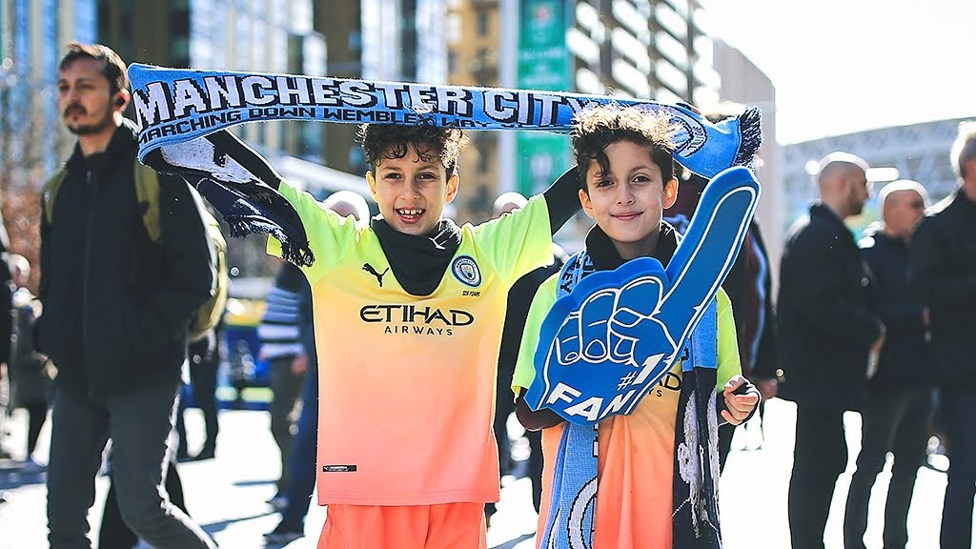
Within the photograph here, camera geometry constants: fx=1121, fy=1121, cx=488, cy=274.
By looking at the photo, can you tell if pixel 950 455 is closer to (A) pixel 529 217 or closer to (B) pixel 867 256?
(B) pixel 867 256

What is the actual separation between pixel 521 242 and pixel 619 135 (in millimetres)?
542

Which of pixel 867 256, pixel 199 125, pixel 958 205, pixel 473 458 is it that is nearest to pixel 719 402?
pixel 473 458

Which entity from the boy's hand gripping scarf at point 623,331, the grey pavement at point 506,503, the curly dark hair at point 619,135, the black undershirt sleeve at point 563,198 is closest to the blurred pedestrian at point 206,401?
the grey pavement at point 506,503

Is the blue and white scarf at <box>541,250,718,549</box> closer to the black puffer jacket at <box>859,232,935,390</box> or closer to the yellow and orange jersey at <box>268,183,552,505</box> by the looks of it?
the yellow and orange jersey at <box>268,183,552,505</box>

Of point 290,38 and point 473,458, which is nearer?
point 473,458

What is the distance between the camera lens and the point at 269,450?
10812mm

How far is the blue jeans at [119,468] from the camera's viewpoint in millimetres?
3844

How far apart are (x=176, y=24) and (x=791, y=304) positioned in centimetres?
4611

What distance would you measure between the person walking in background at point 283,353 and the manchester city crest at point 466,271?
4087 mm

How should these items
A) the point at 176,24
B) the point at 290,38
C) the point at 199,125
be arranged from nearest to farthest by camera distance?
the point at 199,125
the point at 176,24
the point at 290,38

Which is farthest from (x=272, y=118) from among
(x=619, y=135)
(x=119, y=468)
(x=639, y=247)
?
(x=119, y=468)

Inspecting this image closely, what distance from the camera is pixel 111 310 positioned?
3957 mm

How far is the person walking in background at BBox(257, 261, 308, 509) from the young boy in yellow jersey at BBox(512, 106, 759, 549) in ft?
14.8

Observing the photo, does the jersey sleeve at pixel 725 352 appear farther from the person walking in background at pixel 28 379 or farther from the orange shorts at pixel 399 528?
the person walking in background at pixel 28 379
